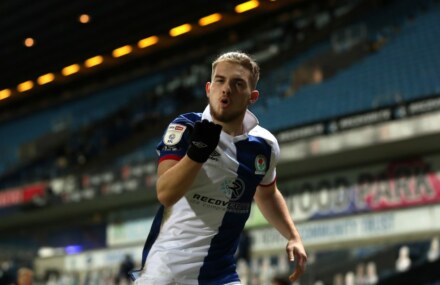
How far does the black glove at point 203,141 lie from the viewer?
2615 mm

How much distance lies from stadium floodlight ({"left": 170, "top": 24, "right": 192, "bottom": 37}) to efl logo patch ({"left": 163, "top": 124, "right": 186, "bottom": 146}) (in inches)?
754

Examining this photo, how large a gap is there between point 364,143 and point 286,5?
27.2ft

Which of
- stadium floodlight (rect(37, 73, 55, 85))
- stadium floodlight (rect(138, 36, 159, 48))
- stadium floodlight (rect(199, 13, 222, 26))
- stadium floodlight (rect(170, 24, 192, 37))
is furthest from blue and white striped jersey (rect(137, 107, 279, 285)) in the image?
stadium floodlight (rect(37, 73, 55, 85))

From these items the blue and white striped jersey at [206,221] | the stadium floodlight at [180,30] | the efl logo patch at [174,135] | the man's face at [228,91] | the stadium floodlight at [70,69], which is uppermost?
the stadium floodlight at [180,30]

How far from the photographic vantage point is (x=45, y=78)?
26.2m

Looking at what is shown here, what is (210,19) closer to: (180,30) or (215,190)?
(180,30)

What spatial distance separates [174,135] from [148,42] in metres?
20.7

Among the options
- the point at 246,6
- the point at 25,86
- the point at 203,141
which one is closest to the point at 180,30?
the point at 246,6

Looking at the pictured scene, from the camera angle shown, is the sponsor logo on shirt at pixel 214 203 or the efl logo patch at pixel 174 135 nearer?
the efl logo patch at pixel 174 135

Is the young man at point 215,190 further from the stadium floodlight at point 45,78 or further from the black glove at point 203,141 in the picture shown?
the stadium floodlight at point 45,78

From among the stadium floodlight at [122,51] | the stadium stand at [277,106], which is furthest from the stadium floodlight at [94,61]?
the stadium stand at [277,106]

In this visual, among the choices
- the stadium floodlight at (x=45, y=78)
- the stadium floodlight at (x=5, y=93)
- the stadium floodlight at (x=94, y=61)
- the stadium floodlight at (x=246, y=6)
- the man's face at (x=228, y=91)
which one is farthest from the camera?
the stadium floodlight at (x=5, y=93)

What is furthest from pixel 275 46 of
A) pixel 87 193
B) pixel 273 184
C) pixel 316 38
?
pixel 273 184

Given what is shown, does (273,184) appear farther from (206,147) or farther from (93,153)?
(93,153)
